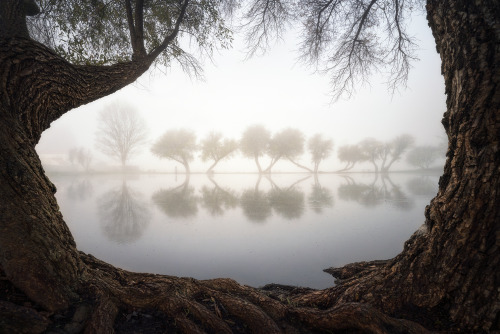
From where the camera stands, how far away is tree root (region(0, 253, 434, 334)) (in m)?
1.29

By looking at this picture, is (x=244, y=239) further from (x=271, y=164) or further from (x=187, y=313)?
(x=271, y=164)

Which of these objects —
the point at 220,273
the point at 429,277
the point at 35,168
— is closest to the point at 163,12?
the point at 35,168

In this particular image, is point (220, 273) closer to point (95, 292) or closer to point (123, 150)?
point (95, 292)

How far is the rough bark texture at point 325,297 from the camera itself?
4.01ft

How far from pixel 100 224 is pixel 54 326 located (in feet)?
14.9

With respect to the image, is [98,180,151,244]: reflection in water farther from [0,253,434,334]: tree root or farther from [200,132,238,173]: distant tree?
[200,132,238,173]: distant tree

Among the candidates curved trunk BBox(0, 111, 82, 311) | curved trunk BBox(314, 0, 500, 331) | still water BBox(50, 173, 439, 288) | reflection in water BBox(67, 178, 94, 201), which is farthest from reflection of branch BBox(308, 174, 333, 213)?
reflection in water BBox(67, 178, 94, 201)

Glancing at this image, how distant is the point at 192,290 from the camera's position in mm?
1738

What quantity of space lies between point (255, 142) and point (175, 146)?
13593mm

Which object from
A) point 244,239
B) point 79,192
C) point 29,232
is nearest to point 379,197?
point 244,239

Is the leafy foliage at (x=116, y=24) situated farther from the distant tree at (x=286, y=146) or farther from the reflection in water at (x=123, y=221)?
the distant tree at (x=286, y=146)

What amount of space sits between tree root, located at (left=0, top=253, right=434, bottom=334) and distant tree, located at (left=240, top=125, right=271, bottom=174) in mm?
→ 34352

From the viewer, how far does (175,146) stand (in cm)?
3356

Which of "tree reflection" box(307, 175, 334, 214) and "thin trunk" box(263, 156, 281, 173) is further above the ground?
"thin trunk" box(263, 156, 281, 173)
